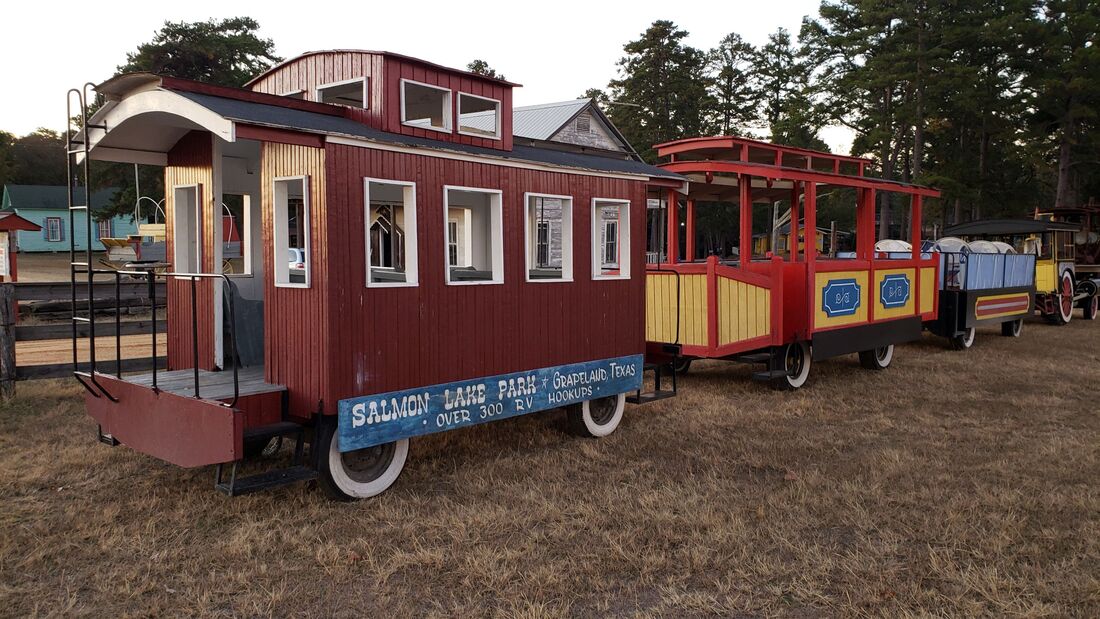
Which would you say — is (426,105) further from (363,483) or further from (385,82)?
(363,483)

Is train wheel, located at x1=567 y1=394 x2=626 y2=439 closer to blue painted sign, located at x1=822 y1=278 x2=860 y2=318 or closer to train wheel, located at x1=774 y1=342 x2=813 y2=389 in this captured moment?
train wheel, located at x1=774 y1=342 x2=813 y2=389

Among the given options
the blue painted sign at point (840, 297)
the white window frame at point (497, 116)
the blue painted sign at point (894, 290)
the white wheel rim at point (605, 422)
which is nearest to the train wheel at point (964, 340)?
the blue painted sign at point (894, 290)

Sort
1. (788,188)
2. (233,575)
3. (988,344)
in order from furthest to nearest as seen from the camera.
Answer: (988,344) → (788,188) → (233,575)

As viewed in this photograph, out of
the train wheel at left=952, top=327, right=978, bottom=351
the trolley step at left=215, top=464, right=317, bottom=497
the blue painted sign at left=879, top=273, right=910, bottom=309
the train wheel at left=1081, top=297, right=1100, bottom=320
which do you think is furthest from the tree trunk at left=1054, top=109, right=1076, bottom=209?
the trolley step at left=215, top=464, right=317, bottom=497

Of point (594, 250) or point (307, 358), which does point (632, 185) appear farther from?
point (307, 358)

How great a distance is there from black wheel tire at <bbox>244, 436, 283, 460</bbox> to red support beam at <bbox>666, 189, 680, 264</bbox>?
18.6 feet

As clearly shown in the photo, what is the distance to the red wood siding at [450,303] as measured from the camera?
5.51m

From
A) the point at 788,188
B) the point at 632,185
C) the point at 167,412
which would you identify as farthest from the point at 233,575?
the point at 788,188

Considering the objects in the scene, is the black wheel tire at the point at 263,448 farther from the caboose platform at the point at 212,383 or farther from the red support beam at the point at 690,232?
the red support beam at the point at 690,232

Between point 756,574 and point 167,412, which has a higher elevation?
point 167,412

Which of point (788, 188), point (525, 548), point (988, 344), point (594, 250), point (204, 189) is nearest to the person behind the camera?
point (525, 548)

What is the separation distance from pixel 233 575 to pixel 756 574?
9.65 ft

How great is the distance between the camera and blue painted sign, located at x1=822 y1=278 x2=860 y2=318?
10695mm

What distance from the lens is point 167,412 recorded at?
5.44 metres
